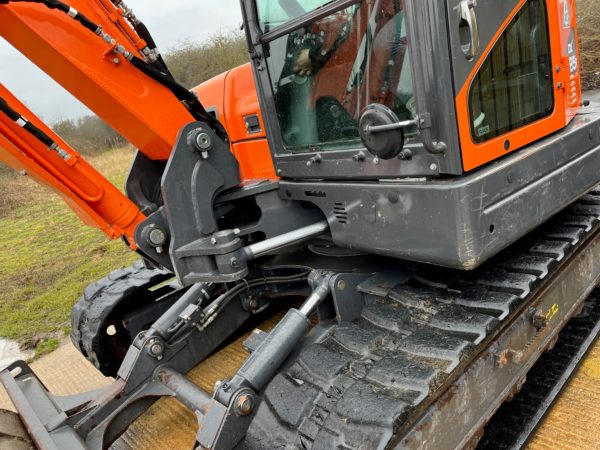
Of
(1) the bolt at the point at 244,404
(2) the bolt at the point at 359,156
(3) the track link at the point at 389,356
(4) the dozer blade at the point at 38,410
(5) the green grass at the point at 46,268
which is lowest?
(5) the green grass at the point at 46,268

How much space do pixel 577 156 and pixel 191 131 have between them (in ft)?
5.90

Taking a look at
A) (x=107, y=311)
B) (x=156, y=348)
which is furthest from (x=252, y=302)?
(x=107, y=311)

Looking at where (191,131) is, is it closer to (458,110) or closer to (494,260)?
(458,110)

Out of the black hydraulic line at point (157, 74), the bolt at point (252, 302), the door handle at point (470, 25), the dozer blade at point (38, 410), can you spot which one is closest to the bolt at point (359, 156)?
the door handle at point (470, 25)

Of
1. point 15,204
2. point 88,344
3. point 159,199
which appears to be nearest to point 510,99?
point 159,199

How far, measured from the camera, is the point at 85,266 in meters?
6.47

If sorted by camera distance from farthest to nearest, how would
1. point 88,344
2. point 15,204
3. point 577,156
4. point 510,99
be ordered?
point 15,204 < point 88,344 < point 577,156 < point 510,99

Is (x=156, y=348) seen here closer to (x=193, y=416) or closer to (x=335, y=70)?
(x=193, y=416)

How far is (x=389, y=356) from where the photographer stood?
66.0 inches

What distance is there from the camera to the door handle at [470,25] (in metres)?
1.53

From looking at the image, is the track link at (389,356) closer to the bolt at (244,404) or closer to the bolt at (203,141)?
the bolt at (244,404)

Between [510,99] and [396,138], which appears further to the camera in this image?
[510,99]

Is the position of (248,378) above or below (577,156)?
below

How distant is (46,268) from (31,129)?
18.3ft
